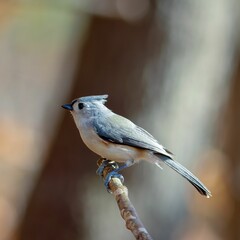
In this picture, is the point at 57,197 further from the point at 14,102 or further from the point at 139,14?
the point at 14,102

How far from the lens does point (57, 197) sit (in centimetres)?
551

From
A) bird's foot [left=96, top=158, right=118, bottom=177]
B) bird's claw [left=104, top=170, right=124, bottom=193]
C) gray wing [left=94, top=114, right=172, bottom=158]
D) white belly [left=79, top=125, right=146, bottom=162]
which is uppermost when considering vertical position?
gray wing [left=94, top=114, right=172, bottom=158]

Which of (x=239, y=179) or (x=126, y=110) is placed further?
(x=239, y=179)

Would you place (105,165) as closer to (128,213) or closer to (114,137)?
(114,137)

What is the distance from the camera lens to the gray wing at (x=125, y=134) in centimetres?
287

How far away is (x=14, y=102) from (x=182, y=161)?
5.87 metres

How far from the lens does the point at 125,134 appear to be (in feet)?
9.53

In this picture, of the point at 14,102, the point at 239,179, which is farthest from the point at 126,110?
the point at 14,102

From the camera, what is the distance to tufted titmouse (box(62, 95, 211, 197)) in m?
2.87

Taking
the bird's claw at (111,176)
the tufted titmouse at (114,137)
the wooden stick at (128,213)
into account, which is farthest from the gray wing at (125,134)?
the wooden stick at (128,213)

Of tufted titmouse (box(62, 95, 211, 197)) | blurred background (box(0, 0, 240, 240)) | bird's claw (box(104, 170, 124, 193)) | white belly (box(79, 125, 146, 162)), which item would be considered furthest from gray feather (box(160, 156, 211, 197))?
blurred background (box(0, 0, 240, 240))

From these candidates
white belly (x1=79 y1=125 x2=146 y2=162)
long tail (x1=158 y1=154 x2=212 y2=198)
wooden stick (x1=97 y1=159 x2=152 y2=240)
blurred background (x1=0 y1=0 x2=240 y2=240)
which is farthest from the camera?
blurred background (x1=0 y1=0 x2=240 y2=240)

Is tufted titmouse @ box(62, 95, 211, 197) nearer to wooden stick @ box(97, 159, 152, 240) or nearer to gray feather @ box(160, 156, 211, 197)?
gray feather @ box(160, 156, 211, 197)

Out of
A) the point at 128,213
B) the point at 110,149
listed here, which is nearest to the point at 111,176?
the point at 110,149
